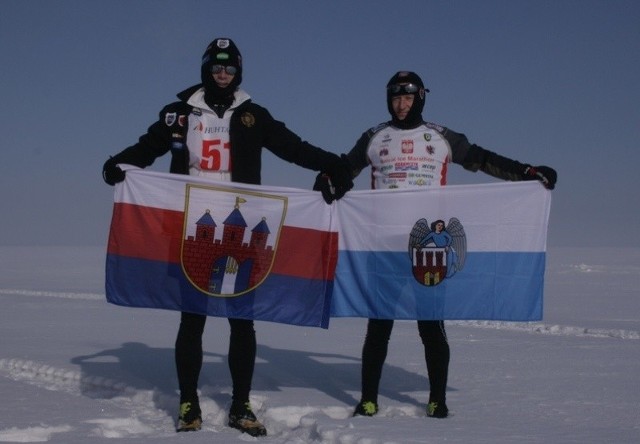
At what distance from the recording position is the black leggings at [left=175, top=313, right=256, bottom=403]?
409cm

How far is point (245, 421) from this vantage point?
13.3 ft

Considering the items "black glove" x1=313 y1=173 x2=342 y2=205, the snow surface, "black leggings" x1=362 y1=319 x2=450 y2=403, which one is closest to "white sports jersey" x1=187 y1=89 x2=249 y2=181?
"black glove" x1=313 y1=173 x2=342 y2=205

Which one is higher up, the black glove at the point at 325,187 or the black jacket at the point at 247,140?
the black jacket at the point at 247,140

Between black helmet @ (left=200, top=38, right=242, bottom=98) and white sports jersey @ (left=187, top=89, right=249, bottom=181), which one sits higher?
black helmet @ (left=200, top=38, right=242, bottom=98)

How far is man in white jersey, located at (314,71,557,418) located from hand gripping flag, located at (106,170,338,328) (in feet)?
1.16

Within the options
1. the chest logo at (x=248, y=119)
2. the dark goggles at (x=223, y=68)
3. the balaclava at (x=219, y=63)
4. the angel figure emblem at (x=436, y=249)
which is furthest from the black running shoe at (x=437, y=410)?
the dark goggles at (x=223, y=68)

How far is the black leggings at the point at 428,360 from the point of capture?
4.43 meters

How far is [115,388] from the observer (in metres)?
5.38

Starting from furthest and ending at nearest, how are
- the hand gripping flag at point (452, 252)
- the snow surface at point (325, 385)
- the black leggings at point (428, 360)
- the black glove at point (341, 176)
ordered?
1. the hand gripping flag at point (452, 252)
2. the black leggings at point (428, 360)
3. the black glove at point (341, 176)
4. the snow surface at point (325, 385)

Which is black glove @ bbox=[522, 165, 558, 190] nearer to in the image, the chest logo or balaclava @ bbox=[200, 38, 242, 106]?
the chest logo

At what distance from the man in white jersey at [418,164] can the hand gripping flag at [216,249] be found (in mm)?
355

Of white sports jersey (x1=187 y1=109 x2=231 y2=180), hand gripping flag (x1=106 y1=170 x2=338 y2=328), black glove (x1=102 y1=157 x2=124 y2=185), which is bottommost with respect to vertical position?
hand gripping flag (x1=106 y1=170 x2=338 y2=328)

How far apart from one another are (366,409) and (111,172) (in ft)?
6.85

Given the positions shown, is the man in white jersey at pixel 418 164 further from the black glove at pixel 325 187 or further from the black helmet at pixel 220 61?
the black helmet at pixel 220 61
